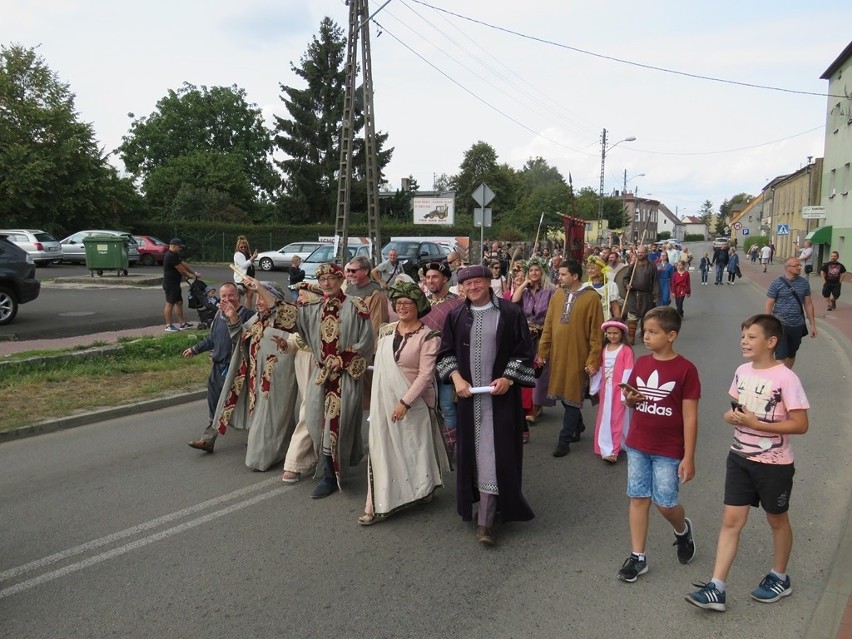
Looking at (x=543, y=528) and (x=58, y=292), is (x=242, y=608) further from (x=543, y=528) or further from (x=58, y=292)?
(x=58, y=292)

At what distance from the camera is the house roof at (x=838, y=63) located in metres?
33.0

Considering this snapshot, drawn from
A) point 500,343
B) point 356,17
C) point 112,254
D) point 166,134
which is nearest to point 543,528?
point 500,343

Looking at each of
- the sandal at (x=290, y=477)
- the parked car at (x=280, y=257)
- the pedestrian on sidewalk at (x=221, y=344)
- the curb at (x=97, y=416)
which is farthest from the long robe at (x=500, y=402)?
the parked car at (x=280, y=257)

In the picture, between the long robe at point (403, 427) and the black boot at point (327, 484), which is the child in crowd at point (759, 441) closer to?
the long robe at point (403, 427)

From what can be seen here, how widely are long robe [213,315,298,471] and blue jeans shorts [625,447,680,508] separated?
10.2ft

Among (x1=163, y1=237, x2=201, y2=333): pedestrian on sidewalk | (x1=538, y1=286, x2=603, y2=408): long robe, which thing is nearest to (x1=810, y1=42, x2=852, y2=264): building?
(x1=163, y1=237, x2=201, y2=333): pedestrian on sidewalk

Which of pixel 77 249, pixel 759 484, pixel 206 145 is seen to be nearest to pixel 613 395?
pixel 759 484

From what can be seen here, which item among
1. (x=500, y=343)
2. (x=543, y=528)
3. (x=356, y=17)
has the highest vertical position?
(x=356, y=17)

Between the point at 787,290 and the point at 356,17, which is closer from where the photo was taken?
the point at 787,290

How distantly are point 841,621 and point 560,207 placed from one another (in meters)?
47.4

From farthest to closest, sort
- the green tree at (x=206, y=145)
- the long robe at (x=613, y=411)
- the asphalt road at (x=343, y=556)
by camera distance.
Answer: the green tree at (x=206, y=145) → the long robe at (x=613, y=411) → the asphalt road at (x=343, y=556)

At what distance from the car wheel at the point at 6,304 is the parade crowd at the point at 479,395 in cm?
886

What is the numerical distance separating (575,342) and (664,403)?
2.81 metres

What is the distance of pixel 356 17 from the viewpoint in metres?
17.5
